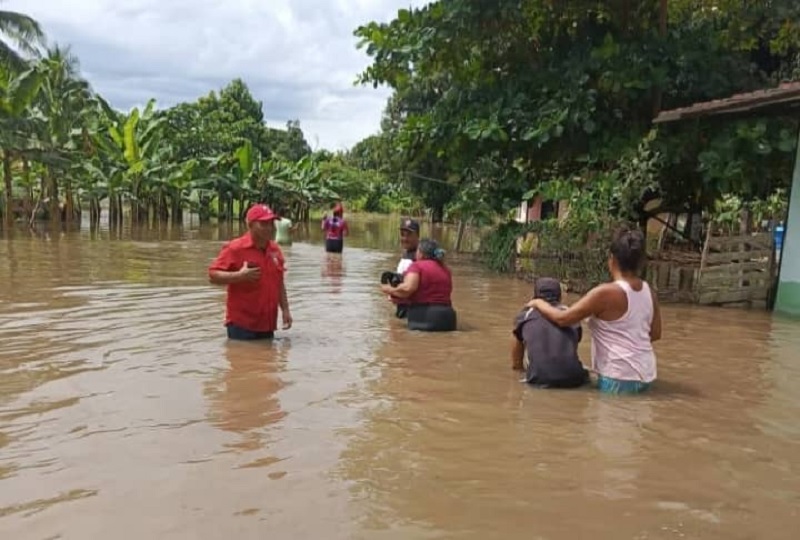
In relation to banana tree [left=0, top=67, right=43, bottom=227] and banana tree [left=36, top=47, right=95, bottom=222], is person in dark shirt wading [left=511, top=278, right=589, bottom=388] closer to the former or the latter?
banana tree [left=0, top=67, right=43, bottom=227]

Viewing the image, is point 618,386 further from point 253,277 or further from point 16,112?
point 16,112

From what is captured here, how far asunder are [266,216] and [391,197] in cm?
6571

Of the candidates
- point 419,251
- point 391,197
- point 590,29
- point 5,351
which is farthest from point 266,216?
point 391,197

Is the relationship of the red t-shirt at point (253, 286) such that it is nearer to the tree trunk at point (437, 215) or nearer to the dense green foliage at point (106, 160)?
A: the dense green foliage at point (106, 160)

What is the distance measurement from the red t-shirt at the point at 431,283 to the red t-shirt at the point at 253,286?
1.80 metres

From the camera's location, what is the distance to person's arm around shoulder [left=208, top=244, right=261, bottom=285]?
725cm

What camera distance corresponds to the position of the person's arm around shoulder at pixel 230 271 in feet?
23.8

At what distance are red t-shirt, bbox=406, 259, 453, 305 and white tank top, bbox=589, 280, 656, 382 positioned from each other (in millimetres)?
3008

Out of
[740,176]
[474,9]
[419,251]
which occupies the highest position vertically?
[474,9]

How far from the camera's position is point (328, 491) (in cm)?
407

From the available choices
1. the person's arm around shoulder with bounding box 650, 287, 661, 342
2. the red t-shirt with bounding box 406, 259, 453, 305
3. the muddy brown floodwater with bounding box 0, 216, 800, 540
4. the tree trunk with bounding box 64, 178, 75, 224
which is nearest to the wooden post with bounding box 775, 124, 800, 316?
the muddy brown floodwater with bounding box 0, 216, 800, 540

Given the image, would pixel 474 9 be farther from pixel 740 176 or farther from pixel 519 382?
pixel 519 382

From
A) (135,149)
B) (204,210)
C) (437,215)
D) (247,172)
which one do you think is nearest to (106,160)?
(135,149)

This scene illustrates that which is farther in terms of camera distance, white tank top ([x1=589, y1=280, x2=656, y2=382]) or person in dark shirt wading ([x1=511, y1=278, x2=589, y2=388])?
person in dark shirt wading ([x1=511, y1=278, x2=589, y2=388])
